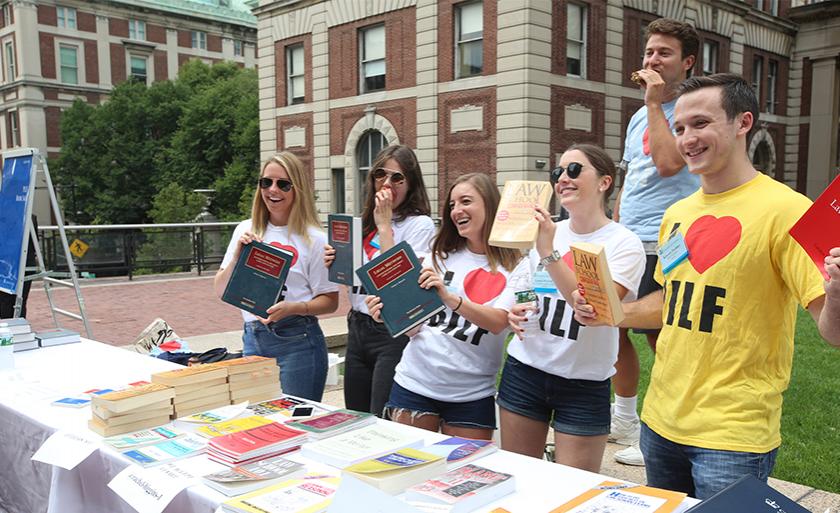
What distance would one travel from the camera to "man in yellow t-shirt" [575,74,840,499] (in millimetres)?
2006

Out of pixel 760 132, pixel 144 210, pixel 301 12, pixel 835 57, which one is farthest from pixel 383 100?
pixel 144 210

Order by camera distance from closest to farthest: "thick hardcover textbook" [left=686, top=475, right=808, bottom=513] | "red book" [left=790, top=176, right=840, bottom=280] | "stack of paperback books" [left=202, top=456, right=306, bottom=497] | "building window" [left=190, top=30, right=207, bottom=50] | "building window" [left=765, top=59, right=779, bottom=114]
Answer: "thick hardcover textbook" [left=686, top=475, right=808, bottom=513] → "red book" [left=790, top=176, right=840, bottom=280] → "stack of paperback books" [left=202, top=456, right=306, bottom=497] → "building window" [left=765, top=59, right=779, bottom=114] → "building window" [left=190, top=30, right=207, bottom=50]

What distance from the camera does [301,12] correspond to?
81.8 feet

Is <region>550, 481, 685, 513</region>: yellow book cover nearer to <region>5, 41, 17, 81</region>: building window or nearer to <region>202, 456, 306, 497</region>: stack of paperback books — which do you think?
<region>202, 456, 306, 497</region>: stack of paperback books

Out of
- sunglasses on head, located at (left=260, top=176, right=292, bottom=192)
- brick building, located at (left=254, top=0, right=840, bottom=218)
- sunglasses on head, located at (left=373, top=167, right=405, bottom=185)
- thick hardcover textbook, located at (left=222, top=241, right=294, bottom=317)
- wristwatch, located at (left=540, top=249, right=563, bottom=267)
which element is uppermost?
brick building, located at (left=254, top=0, right=840, bottom=218)

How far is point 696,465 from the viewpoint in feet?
6.84

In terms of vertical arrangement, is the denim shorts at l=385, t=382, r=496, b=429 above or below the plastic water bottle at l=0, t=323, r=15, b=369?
below

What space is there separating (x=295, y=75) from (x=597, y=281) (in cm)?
2511

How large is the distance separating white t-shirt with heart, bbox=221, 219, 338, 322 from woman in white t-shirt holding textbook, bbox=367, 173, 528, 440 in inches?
32.0

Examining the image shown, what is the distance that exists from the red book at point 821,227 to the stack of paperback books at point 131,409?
2.18 meters

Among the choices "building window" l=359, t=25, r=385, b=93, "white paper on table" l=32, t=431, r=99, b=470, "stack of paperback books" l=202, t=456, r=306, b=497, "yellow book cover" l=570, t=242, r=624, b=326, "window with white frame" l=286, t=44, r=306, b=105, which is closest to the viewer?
"stack of paperback books" l=202, t=456, r=306, b=497

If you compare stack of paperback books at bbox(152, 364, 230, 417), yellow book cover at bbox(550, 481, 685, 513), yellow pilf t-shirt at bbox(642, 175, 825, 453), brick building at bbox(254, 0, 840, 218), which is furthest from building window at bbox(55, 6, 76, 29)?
yellow book cover at bbox(550, 481, 685, 513)

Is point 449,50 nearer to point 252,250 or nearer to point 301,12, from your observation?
point 301,12

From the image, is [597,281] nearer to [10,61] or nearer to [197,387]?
[197,387]
